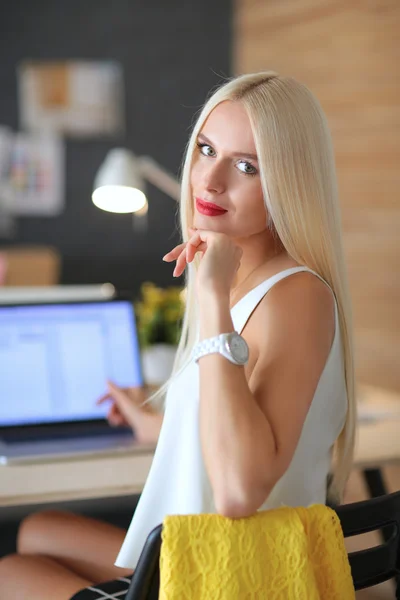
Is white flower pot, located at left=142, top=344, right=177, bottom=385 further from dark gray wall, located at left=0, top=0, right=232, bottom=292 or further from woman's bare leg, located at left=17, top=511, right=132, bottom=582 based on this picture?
dark gray wall, located at left=0, top=0, right=232, bottom=292

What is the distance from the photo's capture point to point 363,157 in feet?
13.6

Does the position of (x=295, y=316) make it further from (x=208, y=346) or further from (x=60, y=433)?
(x=60, y=433)

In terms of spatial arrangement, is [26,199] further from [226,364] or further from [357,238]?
[226,364]

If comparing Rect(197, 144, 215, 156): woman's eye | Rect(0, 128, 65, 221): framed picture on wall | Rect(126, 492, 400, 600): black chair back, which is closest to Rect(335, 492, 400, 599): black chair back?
Rect(126, 492, 400, 600): black chair back

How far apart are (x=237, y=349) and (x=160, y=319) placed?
1.22 metres

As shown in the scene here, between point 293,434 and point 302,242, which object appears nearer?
point 293,434

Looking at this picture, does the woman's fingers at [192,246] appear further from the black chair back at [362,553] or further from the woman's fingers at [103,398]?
the woman's fingers at [103,398]

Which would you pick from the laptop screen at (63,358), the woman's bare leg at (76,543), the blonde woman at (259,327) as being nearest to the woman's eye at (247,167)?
the blonde woman at (259,327)

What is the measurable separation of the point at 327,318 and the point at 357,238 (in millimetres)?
3184

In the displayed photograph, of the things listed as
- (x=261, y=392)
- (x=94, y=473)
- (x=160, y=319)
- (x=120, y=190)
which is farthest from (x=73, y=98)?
(x=261, y=392)

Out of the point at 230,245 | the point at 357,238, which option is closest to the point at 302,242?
the point at 230,245

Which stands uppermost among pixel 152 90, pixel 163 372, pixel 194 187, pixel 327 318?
pixel 152 90

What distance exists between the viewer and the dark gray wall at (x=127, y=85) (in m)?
5.33

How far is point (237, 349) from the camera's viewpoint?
1003 millimetres
